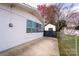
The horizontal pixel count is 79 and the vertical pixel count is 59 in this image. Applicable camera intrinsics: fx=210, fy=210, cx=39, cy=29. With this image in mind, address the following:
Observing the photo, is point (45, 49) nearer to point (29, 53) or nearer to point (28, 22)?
point (29, 53)

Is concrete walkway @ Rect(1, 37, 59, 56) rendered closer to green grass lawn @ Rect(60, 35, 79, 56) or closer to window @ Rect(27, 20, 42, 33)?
green grass lawn @ Rect(60, 35, 79, 56)

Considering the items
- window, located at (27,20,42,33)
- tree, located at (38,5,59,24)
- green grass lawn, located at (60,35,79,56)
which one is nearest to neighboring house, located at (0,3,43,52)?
window, located at (27,20,42,33)

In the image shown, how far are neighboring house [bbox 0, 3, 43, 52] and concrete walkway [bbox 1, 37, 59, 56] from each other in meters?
0.17

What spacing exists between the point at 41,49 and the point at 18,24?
0.81 metres

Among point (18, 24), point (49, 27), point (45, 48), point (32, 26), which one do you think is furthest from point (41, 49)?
point (18, 24)

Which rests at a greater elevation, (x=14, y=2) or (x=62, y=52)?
(x=14, y=2)

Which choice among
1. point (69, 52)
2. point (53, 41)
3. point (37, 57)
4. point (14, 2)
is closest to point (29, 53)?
point (37, 57)

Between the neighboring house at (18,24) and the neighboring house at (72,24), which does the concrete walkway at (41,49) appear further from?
the neighboring house at (72,24)

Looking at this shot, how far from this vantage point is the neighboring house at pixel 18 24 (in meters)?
4.62

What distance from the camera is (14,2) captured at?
15.0ft

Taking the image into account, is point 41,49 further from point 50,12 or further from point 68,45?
point 50,12

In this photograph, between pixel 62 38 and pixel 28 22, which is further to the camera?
pixel 28 22

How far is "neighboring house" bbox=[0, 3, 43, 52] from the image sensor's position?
4.62 m

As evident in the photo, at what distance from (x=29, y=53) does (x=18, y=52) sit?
239mm
